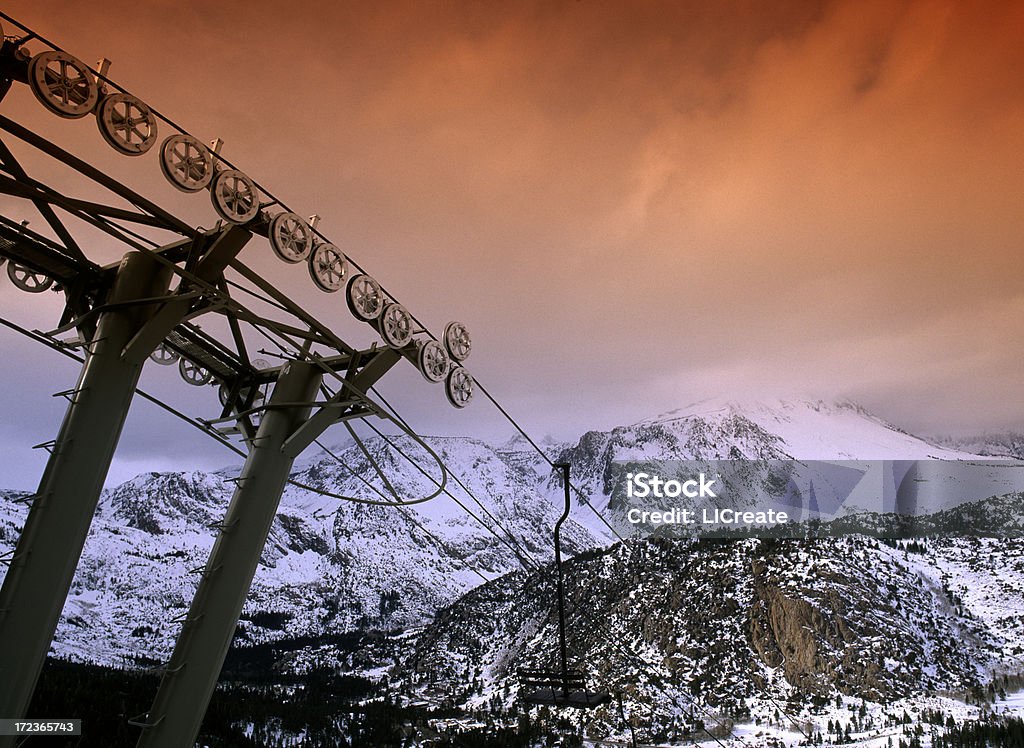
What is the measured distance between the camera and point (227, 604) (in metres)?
14.5

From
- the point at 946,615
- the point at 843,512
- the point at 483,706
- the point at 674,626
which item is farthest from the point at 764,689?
the point at 843,512

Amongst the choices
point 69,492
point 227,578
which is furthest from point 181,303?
point 227,578

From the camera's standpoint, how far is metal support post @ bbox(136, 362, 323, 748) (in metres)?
13.6

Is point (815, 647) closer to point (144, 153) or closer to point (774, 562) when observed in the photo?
point (774, 562)

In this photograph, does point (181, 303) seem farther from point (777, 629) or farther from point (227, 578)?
point (777, 629)

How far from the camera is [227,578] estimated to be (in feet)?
47.7

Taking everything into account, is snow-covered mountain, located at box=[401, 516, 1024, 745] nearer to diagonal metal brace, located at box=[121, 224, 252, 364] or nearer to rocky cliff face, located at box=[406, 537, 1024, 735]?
rocky cliff face, located at box=[406, 537, 1024, 735]

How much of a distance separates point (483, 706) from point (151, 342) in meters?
101

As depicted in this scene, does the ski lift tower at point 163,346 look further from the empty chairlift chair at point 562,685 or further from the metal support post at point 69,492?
the empty chairlift chair at point 562,685

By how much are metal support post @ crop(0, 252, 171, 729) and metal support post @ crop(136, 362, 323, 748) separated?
7.99 ft

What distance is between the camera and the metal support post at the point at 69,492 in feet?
36.7

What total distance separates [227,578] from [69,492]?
362cm

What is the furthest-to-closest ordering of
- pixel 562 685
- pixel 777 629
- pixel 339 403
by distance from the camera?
pixel 777 629 → pixel 562 685 → pixel 339 403

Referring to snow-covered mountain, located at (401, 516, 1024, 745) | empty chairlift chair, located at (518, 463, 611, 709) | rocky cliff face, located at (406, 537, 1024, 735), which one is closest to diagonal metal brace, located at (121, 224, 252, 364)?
empty chairlift chair, located at (518, 463, 611, 709)
